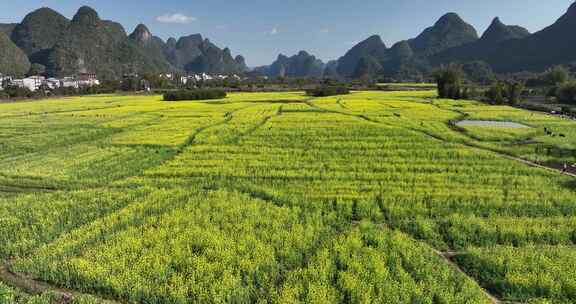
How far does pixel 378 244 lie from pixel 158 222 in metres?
7.74

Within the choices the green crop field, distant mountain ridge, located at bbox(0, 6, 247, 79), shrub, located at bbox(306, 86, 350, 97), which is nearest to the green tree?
shrub, located at bbox(306, 86, 350, 97)

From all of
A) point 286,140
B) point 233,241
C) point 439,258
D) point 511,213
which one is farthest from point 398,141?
point 233,241

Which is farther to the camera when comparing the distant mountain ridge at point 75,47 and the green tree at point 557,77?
the distant mountain ridge at point 75,47

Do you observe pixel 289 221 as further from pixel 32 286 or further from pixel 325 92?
pixel 325 92

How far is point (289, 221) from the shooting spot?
11852 millimetres

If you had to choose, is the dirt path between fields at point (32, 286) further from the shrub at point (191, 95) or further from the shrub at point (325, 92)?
the shrub at point (325, 92)

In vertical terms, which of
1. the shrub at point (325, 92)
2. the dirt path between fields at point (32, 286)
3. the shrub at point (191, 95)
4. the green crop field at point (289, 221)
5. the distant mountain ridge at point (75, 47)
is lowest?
the dirt path between fields at point (32, 286)

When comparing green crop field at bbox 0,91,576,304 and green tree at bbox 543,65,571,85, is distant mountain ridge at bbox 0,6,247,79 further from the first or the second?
green tree at bbox 543,65,571,85

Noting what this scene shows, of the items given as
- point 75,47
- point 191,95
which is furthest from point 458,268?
point 75,47

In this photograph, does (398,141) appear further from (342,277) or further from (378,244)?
(342,277)

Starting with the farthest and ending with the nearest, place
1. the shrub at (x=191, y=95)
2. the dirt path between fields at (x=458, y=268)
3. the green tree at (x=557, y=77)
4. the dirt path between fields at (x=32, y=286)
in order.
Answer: the green tree at (x=557, y=77)
the shrub at (x=191, y=95)
the dirt path between fields at (x=458, y=268)
the dirt path between fields at (x=32, y=286)

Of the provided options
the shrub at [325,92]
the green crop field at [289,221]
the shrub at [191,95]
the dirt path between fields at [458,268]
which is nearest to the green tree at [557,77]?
the shrub at [325,92]

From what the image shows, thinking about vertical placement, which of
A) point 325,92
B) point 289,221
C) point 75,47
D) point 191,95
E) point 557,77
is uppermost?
point 75,47

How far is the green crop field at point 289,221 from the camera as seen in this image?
8.22 meters
